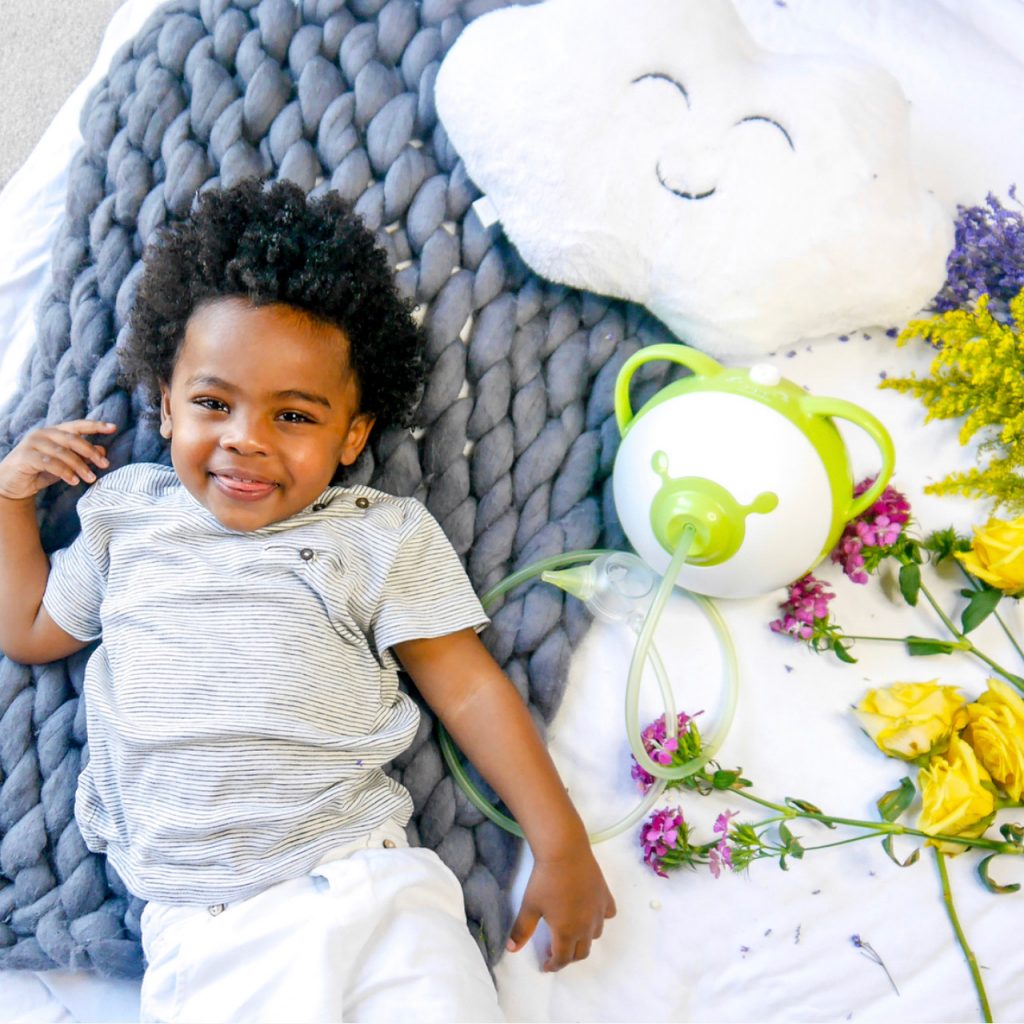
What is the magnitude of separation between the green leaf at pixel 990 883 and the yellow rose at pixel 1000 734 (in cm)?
7

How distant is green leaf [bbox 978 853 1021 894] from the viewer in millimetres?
931

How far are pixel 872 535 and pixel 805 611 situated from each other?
0.33ft

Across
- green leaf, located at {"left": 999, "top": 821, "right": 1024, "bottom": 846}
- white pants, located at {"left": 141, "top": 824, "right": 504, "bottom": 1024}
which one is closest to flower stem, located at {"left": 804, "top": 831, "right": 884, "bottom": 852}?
green leaf, located at {"left": 999, "top": 821, "right": 1024, "bottom": 846}

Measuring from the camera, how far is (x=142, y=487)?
99 centimetres

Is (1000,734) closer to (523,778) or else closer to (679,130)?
(523,778)

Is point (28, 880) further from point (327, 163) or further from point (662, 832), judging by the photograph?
point (327, 163)

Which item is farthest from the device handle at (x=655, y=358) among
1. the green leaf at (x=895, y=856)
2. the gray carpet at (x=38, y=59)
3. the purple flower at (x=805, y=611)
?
the gray carpet at (x=38, y=59)

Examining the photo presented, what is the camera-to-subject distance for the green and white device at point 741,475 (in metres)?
0.89

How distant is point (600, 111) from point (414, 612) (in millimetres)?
504

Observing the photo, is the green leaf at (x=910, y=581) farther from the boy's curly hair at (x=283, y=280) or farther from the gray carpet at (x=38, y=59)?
the gray carpet at (x=38, y=59)

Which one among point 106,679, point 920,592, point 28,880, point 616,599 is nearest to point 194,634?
point 106,679

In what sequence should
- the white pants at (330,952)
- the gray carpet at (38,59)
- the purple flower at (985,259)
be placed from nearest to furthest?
1. the white pants at (330,952)
2. the purple flower at (985,259)
3. the gray carpet at (38,59)

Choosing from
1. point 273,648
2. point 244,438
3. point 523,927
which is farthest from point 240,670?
point 523,927

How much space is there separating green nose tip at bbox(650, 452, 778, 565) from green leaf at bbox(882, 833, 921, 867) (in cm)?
30
